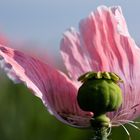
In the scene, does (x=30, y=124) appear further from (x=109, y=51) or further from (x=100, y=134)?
(x=100, y=134)

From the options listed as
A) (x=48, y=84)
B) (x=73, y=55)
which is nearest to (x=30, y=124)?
(x=73, y=55)

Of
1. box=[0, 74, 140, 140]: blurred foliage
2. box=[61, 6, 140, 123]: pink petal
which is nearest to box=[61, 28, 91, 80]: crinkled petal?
box=[61, 6, 140, 123]: pink petal

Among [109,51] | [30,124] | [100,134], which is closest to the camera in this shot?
[100,134]

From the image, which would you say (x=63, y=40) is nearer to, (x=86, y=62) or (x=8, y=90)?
(x=86, y=62)

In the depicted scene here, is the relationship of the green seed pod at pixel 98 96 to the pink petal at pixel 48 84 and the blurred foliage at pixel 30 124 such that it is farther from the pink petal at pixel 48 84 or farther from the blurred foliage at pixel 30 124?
the blurred foliage at pixel 30 124

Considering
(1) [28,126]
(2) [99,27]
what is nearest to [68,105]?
(2) [99,27]

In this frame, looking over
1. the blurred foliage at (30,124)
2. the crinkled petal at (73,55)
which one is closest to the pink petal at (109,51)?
the crinkled petal at (73,55)
